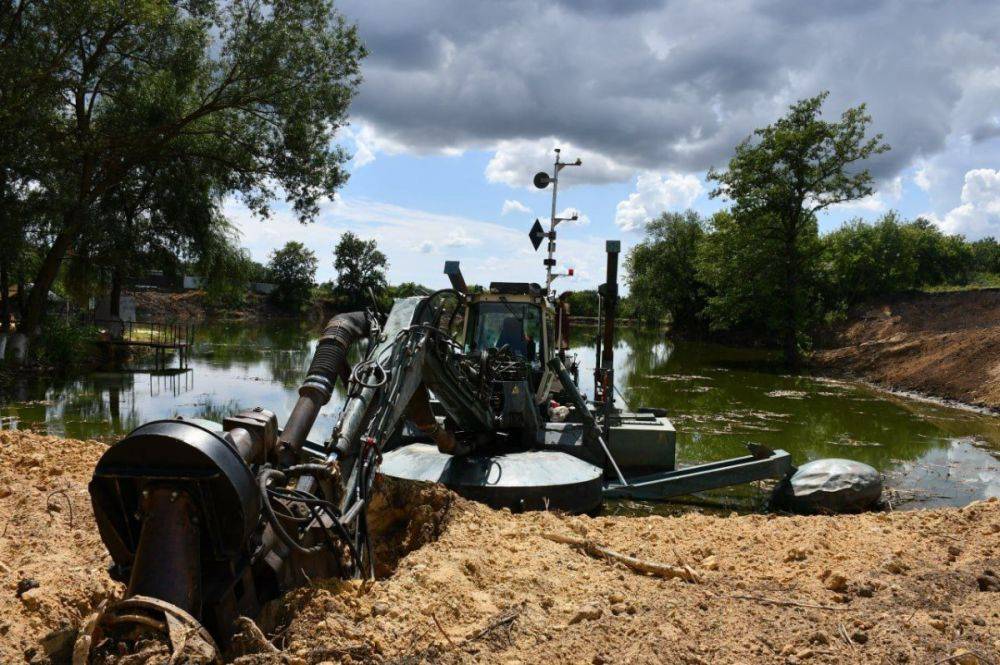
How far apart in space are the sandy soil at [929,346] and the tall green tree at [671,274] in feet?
41.4

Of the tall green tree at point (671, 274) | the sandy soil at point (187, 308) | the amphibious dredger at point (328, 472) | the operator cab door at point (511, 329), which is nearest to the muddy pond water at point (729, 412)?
the amphibious dredger at point (328, 472)

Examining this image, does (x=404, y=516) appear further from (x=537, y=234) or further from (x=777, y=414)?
(x=777, y=414)

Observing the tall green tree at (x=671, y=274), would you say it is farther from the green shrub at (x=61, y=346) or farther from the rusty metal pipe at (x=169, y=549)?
the rusty metal pipe at (x=169, y=549)

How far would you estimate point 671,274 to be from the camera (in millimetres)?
50406

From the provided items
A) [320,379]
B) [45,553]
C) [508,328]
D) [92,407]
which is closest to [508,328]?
[508,328]

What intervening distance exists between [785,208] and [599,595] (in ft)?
93.9

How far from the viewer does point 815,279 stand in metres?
31.2

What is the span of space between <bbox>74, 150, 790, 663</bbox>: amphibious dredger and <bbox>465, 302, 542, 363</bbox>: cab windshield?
52cm

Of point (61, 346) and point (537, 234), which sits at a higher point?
point (537, 234)

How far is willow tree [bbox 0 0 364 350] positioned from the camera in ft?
62.1

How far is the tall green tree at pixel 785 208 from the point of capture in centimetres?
2873

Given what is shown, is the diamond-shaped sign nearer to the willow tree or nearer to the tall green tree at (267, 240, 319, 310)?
the willow tree

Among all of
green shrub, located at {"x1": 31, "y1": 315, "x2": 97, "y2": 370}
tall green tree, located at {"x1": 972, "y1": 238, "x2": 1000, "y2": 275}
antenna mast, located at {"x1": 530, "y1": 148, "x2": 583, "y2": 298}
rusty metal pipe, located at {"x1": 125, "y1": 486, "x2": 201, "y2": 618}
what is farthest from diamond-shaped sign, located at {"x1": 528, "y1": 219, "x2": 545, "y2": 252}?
tall green tree, located at {"x1": 972, "y1": 238, "x2": 1000, "y2": 275}

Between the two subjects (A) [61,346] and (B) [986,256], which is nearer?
(A) [61,346]
